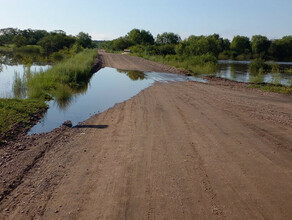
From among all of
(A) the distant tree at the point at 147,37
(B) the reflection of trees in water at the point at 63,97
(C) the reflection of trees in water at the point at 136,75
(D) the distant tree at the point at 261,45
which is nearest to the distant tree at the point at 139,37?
(A) the distant tree at the point at 147,37

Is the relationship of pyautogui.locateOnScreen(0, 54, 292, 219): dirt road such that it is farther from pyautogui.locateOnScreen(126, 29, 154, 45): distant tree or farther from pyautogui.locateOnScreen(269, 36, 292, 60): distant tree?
pyautogui.locateOnScreen(126, 29, 154, 45): distant tree

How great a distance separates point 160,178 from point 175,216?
1282 mm

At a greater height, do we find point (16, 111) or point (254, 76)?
point (254, 76)

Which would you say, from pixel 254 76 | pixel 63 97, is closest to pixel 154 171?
pixel 63 97

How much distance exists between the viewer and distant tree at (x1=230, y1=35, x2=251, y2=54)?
112 meters

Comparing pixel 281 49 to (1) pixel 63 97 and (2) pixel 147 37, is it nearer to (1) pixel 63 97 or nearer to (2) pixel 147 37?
(2) pixel 147 37

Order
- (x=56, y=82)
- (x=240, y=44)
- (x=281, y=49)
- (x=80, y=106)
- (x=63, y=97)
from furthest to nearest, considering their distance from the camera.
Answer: (x=240, y=44)
(x=281, y=49)
(x=56, y=82)
(x=63, y=97)
(x=80, y=106)

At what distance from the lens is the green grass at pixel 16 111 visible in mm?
9309

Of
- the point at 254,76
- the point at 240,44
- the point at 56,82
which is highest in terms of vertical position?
the point at 240,44

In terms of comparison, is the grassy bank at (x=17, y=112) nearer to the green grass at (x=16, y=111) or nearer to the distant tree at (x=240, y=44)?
the green grass at (x=16, y=111)

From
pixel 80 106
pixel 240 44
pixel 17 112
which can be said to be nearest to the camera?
pixel 17 112

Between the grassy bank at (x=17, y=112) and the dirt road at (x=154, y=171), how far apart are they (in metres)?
1.36

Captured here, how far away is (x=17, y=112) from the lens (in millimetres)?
10852

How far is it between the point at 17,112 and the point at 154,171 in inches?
275
